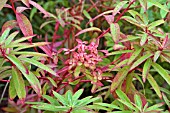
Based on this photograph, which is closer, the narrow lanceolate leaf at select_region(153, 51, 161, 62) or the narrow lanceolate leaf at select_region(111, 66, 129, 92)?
the narrow lanceolate leaf at select_region(153, 51, 161, 62)

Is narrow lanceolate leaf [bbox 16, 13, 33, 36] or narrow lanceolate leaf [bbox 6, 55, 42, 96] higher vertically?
narrow lanceolate leaf [bbox 16, 13, 33, 36]

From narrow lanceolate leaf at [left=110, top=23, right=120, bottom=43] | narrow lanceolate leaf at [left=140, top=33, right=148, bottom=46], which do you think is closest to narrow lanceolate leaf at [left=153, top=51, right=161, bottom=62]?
narrow lanceolate leaf at [left=140, top=33, right=148, bottom=46]

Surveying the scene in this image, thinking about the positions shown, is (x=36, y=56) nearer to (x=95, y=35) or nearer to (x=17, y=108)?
(x=95, y=35)

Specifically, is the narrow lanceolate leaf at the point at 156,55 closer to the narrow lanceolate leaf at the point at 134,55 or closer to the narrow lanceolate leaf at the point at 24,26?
the narrow lanceolate leaf at the point at 134,55

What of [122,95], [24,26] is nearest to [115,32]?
[122,95]

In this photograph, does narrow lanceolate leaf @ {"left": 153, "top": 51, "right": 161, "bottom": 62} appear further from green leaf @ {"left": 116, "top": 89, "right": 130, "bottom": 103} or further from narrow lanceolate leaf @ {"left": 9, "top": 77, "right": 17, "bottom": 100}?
narrow lanceolate leaf @ {"left": 9, "top": 77, "right": 17, "bottom": 100}

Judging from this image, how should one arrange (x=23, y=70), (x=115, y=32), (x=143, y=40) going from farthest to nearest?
1. (x=115, y=32)
2. (x=143, y=40)
3. (x=23, y=70)

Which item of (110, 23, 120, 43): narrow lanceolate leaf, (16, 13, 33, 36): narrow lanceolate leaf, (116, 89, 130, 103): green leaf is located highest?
(16, 13, 33, 36): narrow lanceolate leaf

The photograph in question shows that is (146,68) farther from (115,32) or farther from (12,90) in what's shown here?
(12,90)

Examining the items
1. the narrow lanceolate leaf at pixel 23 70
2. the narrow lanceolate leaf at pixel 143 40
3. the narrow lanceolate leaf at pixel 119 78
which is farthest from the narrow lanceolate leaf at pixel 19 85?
the narrow lanceolate leaf at pixel 143 40

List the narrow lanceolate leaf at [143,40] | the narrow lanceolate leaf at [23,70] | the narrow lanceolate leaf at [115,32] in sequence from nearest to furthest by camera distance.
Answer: the narrow lanceolate leaf at [23,70], the narrow lanceolate leaf at [143,40], the narrow lanceolate leaf at [115,32]
